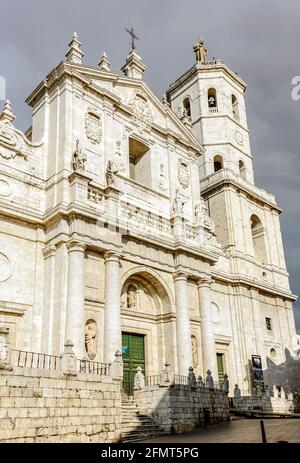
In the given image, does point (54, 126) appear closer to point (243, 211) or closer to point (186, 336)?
point (186, 336)

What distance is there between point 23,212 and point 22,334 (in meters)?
4.79

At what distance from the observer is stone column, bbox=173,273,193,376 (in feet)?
66.6

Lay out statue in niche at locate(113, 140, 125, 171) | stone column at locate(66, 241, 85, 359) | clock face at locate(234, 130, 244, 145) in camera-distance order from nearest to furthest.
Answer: stone column at locate(66, 241, 85, 359) < statue in niche at locate(113, 140, 125, 171) < clock face at locate(234, 130, 244, 145)

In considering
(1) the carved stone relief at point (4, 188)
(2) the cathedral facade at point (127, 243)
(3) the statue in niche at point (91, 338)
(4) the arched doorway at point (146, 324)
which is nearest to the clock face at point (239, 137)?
(2) the cathedral facade at point (127, 243)

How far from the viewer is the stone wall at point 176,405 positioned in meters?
16.3

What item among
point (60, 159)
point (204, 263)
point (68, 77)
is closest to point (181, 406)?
point (204, 263)

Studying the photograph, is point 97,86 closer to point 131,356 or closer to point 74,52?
point 74,52

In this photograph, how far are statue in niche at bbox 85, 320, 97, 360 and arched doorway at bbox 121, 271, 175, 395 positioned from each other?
2.35 m

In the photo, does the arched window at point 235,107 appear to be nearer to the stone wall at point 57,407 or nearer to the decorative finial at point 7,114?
the decorative finial at point 7,114

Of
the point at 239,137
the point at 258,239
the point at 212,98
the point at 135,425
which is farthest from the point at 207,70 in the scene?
the point at 135,425

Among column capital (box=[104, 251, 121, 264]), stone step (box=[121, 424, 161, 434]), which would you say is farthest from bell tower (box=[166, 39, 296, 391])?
stone step (box=[121, 424, 161, 434])

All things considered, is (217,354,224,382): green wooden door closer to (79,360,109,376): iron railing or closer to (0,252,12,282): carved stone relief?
(79,360,109,376): iron railing

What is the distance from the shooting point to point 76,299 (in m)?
16.9

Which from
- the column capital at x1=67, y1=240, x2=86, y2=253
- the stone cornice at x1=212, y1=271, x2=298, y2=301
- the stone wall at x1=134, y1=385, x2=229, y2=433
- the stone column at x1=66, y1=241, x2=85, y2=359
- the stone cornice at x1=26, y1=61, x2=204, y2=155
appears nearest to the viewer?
the stone wall at x1=134, y1=385, x2=229, y2=433
